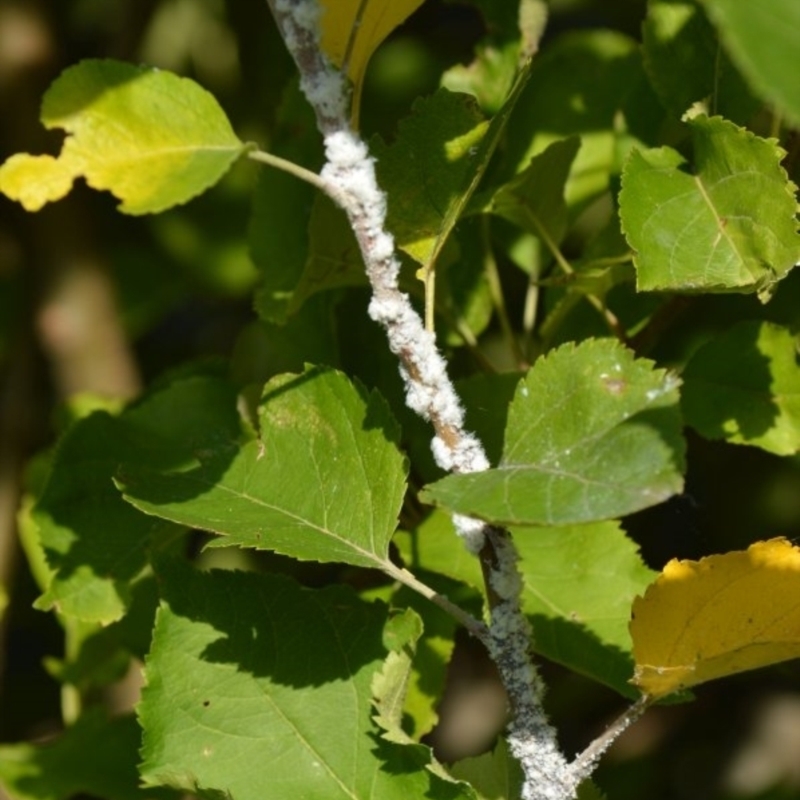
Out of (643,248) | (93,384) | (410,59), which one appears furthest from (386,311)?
(93,384)

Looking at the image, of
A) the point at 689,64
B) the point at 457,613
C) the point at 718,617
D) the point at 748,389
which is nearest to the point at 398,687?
the point at 457,613

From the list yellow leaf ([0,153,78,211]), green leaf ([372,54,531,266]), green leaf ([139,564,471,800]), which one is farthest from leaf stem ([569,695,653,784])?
yellow leaf ([0,153,78,211])

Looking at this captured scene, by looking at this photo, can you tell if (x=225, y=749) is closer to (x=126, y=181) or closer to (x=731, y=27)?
(x=126, y=181)

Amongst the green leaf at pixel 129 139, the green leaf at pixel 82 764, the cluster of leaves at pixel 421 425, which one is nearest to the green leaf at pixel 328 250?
the cluster of leaves at pixel 421 425

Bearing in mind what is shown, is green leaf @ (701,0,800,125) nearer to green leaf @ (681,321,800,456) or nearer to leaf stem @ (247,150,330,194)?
leaf stem @ (247,150,330,194)

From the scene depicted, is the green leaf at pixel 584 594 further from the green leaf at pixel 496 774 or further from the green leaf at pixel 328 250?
the green leaf at pixel 328 250
